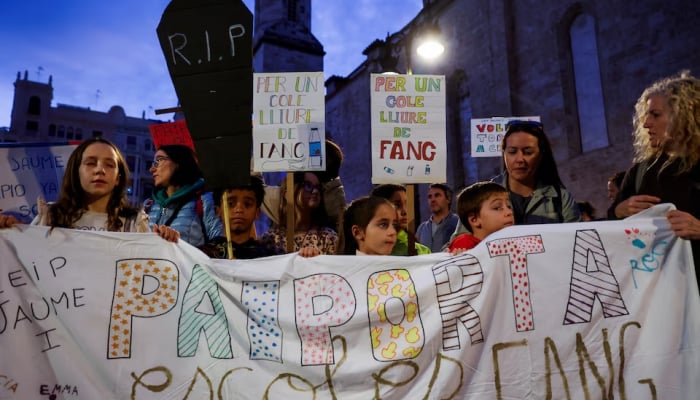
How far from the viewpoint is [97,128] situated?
5125cm

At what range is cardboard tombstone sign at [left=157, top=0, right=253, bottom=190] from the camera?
125 inches

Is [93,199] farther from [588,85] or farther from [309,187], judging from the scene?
[588,85]

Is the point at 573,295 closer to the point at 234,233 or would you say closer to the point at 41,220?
the point at 234,233

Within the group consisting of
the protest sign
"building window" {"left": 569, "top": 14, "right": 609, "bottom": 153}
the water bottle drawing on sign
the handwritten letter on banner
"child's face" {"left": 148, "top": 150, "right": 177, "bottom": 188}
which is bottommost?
the handwritten letter on banner

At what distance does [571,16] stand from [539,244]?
38.1 ft

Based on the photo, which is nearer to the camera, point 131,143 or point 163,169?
point 163,169

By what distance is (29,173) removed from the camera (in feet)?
15.7

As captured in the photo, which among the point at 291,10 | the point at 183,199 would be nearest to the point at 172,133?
the point at 183,199

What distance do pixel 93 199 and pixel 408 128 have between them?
7.55ft

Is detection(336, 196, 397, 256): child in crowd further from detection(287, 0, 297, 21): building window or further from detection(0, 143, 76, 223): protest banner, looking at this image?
detection(287, 0, 297, 21): building window

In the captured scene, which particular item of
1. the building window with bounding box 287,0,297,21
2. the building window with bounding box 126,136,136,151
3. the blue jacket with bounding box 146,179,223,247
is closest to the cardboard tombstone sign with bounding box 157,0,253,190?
the blue jacket with bounding box 146,179,223,247

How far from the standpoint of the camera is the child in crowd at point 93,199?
2879mm

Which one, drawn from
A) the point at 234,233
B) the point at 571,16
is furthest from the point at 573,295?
the point at 571,16

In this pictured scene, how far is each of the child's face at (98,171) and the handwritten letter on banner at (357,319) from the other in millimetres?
311
